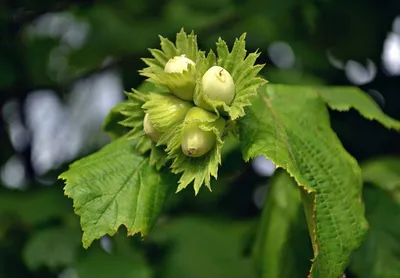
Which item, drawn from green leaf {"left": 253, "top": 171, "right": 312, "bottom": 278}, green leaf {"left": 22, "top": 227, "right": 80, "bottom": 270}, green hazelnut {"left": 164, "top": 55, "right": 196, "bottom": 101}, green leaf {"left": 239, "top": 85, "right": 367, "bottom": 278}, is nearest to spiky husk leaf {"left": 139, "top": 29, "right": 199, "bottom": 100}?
green hazelnut {"left": 164, "top": 55, "right": 196, "bottom": 101}

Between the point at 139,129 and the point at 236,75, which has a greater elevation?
the point at 236,75

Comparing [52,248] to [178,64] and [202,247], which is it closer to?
[202,247]

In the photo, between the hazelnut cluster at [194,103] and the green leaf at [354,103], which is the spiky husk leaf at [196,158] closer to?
the hazelnut cluster at [194,103]

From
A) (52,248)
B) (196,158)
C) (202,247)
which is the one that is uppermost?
(196,158)

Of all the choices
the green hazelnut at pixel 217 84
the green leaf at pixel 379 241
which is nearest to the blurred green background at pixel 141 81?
the green leaf at pixel 379 241

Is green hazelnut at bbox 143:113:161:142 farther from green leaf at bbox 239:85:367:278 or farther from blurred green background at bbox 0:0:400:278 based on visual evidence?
blurred green background at bbox 0:0:400:278

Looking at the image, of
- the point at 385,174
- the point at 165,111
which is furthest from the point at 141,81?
the point at 165,111

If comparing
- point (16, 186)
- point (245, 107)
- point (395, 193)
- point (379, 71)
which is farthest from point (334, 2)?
point (16, 186)
